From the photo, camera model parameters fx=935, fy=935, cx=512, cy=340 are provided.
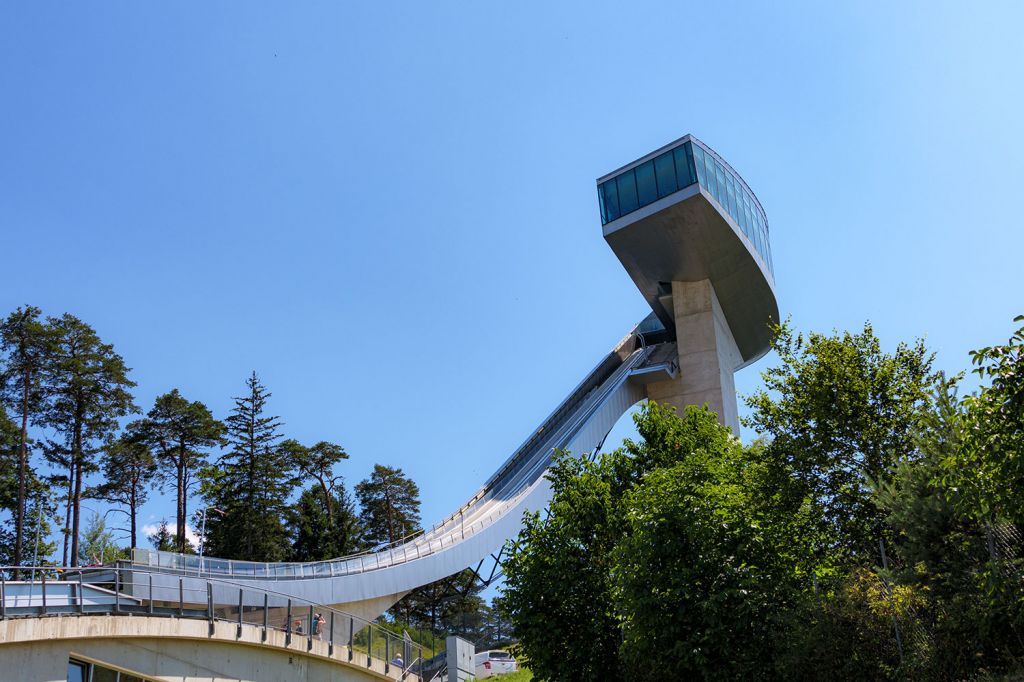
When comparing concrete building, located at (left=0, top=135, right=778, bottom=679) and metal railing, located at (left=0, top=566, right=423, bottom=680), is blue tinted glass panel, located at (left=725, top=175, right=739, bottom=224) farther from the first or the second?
metal railing, located at (left=0, top=566, right=423, bottom=680)

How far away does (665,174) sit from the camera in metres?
51.1

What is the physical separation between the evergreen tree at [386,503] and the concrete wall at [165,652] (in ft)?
110

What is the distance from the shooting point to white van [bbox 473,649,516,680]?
113 feet

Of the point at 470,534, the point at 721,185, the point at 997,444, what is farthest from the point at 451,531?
the point at 997,444

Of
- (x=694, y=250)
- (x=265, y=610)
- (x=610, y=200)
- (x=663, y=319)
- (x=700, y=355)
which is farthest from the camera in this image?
(x=663, y=319)

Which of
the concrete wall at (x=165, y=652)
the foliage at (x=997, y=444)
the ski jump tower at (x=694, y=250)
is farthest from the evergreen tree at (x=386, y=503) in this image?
the foliage at (x=997, y=444)

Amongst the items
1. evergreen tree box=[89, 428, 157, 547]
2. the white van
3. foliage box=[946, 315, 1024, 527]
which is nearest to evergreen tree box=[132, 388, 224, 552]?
evergreen tree box=[89, 428, 157, 547]

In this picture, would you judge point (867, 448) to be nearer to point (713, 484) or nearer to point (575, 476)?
point (713, 484)

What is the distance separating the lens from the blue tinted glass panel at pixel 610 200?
52438 mm

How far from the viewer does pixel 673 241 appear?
173 ft

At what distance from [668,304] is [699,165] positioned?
419 inches

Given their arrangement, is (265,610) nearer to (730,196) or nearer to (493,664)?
(493,664)

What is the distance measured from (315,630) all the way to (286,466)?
3278cm

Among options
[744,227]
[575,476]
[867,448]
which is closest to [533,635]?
[575,476]
